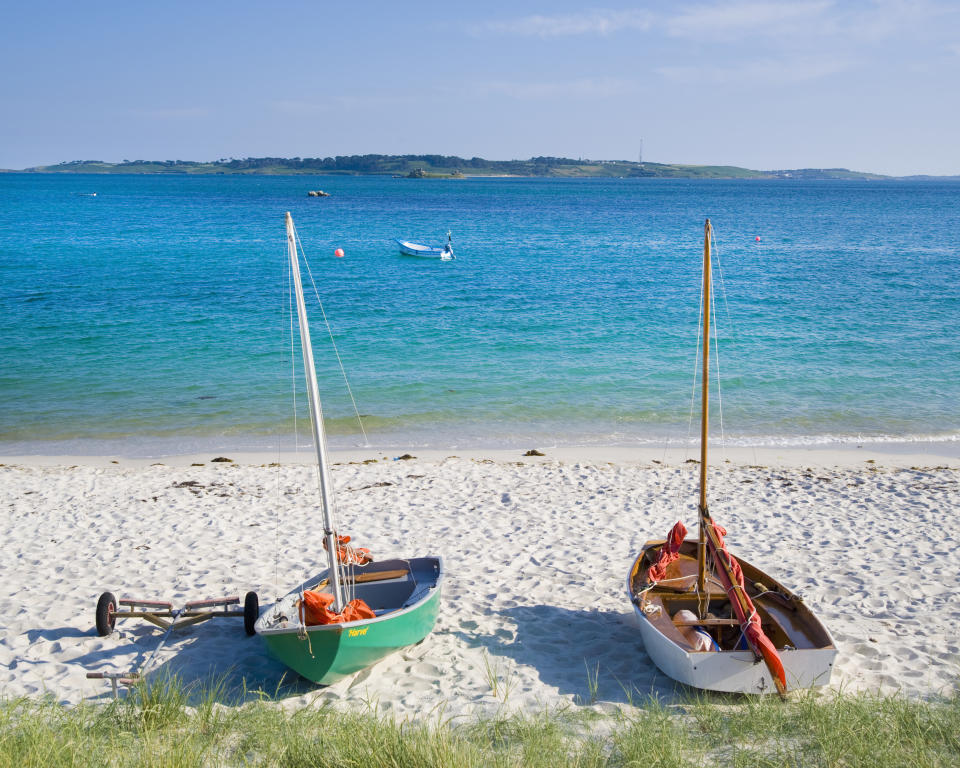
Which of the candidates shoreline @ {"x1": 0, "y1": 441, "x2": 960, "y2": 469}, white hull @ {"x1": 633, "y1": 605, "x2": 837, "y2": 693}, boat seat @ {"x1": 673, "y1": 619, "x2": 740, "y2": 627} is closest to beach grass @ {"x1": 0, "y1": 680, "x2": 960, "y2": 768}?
white hull @ {"x1": 633, "y1": 605, "x2": 837, "y2": 693}

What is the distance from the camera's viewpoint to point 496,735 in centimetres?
682

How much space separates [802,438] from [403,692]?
44.7ft

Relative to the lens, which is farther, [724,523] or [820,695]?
[724,523]

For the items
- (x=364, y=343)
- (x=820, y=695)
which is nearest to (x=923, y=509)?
(x=820, y=695)

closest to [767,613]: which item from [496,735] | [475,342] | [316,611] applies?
[496,735]

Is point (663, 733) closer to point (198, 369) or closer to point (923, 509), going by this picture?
point (923, 509)

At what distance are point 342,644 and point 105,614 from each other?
312 cm

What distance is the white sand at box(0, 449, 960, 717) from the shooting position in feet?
27.7

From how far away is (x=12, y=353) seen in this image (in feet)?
86.4

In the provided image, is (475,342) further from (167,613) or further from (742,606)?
(742,606)

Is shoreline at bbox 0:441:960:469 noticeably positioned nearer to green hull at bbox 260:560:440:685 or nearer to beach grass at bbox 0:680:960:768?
green hull at bbox 260:560:440:685

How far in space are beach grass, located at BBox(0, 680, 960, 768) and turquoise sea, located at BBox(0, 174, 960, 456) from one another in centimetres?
1129

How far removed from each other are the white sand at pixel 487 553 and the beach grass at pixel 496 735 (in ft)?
2.42

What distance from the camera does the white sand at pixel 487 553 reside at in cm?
843
